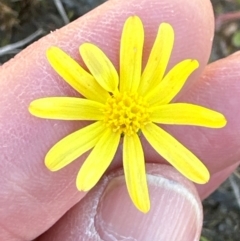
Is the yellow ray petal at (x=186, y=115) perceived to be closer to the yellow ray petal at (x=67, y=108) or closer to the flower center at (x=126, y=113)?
the flower center at (x=126, y=113)

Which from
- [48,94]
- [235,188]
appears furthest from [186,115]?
[235,188]

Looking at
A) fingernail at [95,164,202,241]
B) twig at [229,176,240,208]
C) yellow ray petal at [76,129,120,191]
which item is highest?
yellow ray petal at [76,129,120,191]

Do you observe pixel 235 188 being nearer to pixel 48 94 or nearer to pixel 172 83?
pixel 172 83

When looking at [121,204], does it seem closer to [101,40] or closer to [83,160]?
[83,160]

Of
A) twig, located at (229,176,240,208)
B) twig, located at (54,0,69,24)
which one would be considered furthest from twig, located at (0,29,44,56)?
twig, located at (229,176,240,208)

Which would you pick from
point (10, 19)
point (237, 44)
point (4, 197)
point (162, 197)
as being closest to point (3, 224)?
point (4, 197)

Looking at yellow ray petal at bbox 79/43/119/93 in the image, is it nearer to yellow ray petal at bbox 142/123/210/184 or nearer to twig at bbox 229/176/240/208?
yellow ray petal at bbox 142/123/210/184
